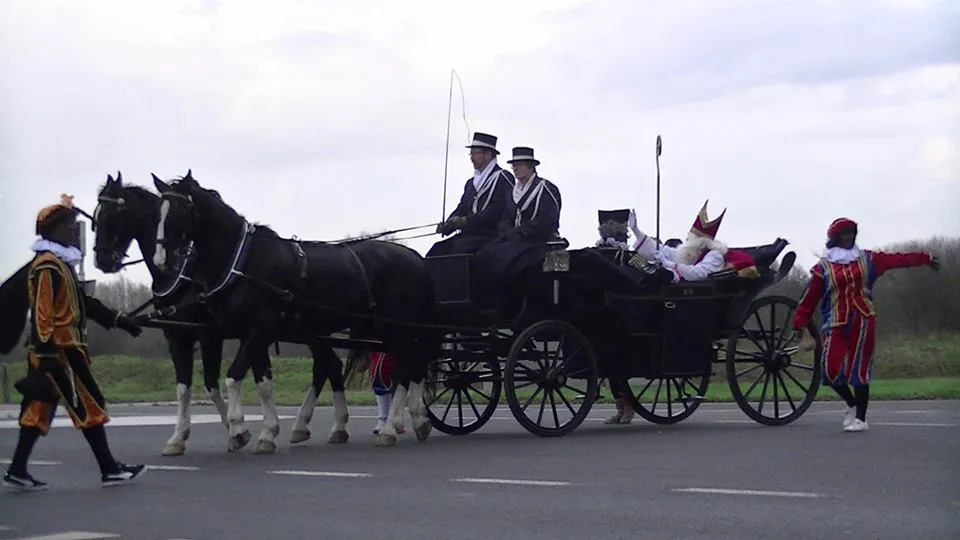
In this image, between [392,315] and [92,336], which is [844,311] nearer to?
[392,315]

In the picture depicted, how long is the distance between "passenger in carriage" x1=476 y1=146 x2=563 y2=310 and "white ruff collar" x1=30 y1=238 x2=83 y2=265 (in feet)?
14.8

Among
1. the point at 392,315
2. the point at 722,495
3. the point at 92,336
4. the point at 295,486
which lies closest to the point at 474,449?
the point at 392,315

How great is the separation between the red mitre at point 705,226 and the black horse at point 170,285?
4.73m

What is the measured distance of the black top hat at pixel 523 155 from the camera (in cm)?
1502

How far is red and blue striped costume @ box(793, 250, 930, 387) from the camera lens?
14.0m

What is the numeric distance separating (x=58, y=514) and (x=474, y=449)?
4560mm

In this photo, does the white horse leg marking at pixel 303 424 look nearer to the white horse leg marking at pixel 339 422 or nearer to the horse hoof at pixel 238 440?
the white horse leg marking at pixel 339 422

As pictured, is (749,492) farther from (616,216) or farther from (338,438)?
(616,216)

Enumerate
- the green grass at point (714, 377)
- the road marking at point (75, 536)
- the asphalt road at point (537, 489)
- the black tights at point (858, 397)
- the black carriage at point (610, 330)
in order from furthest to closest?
the green grass at point (714, 377), the black carriage at point (610, 330), the black tights at point (858, 397), the road marking at point (75, 536), the asphalt road at point (537, 489)

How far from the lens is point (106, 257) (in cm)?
1348

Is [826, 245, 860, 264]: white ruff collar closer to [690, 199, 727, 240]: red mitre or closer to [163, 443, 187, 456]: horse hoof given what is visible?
[690, 199, 727, 240]: red mitre

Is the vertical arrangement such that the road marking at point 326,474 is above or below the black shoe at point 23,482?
above

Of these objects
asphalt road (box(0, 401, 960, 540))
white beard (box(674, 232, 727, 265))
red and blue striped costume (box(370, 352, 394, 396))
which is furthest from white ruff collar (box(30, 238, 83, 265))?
white beard (box(674, 232, 727, 265))

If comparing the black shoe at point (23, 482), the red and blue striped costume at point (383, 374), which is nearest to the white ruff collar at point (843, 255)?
the red and blue striped costume at point (383, 374)
